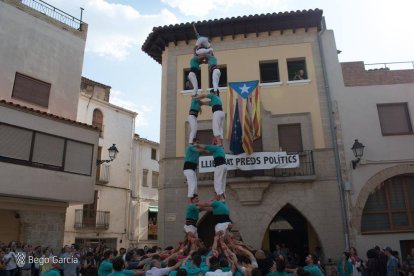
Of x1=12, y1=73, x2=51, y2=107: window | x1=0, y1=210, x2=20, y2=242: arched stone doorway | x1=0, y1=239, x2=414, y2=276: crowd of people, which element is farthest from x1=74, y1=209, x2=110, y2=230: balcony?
x1=0, y1=239, x2=414, y2=276: crowd of people

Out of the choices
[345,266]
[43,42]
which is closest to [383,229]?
[345,266]

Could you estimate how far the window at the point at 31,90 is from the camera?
15.7 metres

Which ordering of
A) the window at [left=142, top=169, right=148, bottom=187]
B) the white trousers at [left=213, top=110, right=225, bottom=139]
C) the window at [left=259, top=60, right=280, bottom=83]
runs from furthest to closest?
the window at [left=142, top=169, right=148, bottom=187]
the window at [left=259, top=60, right=280, bottom=83]
the white trousers at [left=213, top=110, right=225, bottom=139]

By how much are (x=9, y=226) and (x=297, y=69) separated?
13.6 metres

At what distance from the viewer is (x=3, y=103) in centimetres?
1298

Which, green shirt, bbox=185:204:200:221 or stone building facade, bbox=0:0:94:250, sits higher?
stone building facade, bbox=0:0:94:250

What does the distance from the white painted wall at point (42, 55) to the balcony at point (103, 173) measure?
825 cm

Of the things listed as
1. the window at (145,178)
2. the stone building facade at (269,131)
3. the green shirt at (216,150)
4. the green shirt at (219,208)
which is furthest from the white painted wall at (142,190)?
the green shirt at (219,208)

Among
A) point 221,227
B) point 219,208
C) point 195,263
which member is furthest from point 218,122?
point 195,263

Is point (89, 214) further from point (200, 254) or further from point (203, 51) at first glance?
point (200, 254)

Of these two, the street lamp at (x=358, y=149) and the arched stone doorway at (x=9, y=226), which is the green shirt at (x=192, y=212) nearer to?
the street lamp at (x=358, y=149)

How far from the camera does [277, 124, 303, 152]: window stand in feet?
50.3

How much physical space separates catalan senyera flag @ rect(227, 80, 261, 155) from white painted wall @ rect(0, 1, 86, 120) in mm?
8291

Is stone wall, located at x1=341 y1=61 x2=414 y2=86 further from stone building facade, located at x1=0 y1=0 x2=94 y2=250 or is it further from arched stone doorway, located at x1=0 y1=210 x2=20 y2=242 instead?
arched stone doorway, located at x1=0 y1=210 x2=20 y2=242
